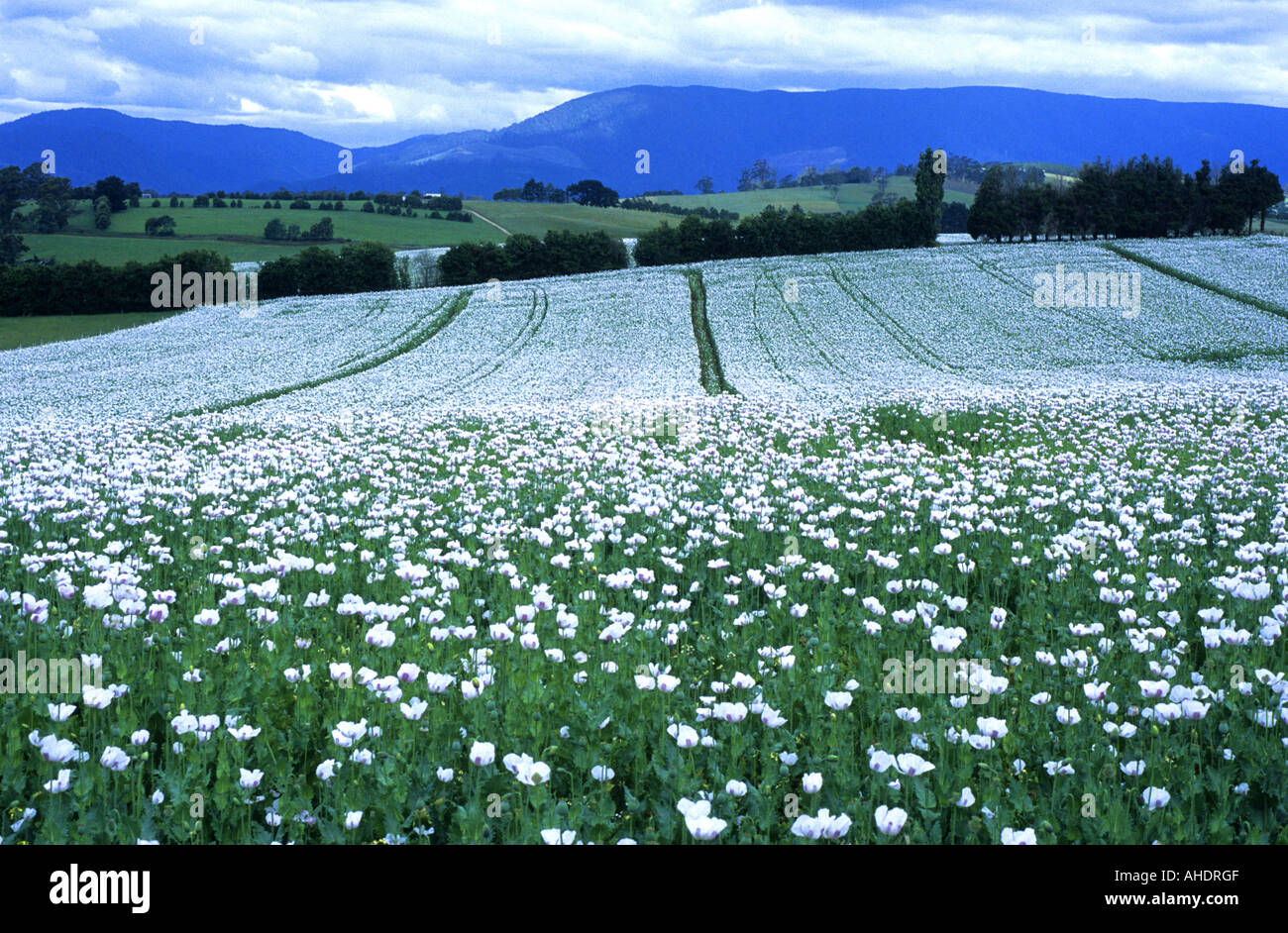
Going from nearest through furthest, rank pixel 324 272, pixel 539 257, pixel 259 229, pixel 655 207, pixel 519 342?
1. pixel 519 342
2. pixel 324 272
3. pixel 539 257
4. pixel 259 229
5. pixel 655 207

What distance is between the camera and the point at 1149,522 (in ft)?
33.6

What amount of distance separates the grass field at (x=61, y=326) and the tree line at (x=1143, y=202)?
3364 inches

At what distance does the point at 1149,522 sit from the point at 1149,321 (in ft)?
151

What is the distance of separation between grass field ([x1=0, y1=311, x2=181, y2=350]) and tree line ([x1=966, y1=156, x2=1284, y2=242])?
280ft

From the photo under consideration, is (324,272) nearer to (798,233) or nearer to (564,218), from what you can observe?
(798,233)

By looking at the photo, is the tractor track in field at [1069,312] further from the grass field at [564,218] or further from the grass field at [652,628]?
the grass field at [564,218]

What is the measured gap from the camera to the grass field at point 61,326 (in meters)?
58.8

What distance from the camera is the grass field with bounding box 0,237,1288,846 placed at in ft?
14.3

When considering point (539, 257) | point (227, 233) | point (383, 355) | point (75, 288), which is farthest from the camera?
point (227, 233)

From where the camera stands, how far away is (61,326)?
65.8m

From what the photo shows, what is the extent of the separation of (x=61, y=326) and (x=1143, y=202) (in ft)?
336

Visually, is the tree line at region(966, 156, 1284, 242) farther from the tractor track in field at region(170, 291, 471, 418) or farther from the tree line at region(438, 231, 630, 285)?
the tractor track in field at region(170, 291, 471, 418)

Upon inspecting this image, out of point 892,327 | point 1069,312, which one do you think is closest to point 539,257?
point 892,327
